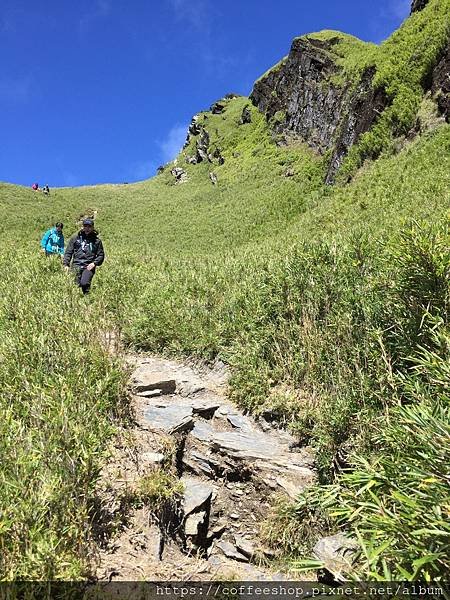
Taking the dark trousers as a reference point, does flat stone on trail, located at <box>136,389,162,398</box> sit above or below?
below

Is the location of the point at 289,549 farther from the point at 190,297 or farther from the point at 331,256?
the point at 190,297

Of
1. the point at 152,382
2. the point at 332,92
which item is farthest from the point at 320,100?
the point at 152,382

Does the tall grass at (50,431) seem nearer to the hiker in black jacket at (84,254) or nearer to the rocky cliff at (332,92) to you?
the hiker in black jacket at (84,254)

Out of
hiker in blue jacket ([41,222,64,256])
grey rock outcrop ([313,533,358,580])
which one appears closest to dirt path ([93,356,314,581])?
grey rock outcrop ([313,533,358,580])

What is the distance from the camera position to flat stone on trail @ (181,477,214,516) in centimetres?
466

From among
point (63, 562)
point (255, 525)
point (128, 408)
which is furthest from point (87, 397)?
point (255, 525)

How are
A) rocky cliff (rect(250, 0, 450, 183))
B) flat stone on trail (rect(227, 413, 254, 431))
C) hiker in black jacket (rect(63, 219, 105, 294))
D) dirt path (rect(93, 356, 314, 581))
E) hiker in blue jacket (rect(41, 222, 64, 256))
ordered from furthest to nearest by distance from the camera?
rocky cliff (rect(250, 0, 450, 183)) → hiker in blue jacket (rect(41, 222, 64, 256)) → hiker in black jacket (rect(63, 219, 105, 294)) → flat stone on trail (rect(227, 413, 254, 431)) → dirt path (rect(93, 356, 314, 581))

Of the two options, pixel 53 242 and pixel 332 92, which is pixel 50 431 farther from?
pixel 332 92

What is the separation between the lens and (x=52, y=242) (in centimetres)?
1527

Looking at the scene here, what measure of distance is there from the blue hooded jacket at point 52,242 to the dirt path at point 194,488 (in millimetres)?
10209

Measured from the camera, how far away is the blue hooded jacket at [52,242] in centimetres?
1510

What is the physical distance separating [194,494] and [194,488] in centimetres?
12

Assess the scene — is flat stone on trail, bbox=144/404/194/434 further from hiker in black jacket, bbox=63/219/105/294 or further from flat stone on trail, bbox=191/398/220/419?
hiker in black jacket, bbox=63/219/105/294

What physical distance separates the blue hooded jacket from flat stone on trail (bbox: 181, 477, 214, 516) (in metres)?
12.2
